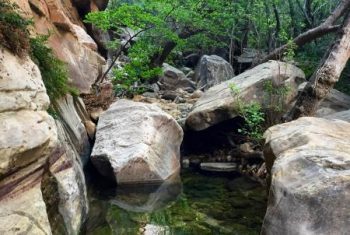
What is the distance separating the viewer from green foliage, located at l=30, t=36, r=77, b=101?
6.46m

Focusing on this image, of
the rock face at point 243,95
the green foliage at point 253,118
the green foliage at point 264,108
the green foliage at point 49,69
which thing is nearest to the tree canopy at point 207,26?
the rock face at point 243,95

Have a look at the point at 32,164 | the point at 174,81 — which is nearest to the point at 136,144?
the point at 32,164

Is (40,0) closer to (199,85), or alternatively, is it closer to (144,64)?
(144,64)

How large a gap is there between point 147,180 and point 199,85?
1012 centimetres

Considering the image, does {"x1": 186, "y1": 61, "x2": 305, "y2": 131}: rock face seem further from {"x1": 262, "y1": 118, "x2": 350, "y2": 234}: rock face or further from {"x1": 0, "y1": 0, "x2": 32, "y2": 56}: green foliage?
{"x1": 0, "y1": 0, "x2": 32, "y2": 56}: green foliage

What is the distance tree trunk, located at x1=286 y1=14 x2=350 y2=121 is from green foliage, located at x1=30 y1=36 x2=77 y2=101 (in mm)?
4494

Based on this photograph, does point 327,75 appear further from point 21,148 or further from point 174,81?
point 174,81

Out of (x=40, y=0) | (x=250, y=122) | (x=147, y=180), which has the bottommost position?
(x=147, y=180)

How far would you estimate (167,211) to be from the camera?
6.72 m

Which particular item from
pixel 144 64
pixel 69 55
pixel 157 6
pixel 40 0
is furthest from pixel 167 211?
pixel 157 6

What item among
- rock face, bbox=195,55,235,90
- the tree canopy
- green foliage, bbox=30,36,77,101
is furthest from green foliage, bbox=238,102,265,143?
rock face, bbox=195,55,235,90

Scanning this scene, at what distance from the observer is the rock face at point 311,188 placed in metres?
3.77

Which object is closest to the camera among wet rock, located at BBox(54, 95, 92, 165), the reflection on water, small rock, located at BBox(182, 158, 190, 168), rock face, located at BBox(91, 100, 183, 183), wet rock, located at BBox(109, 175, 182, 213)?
the reflection on water

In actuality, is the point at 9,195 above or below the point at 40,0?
below
